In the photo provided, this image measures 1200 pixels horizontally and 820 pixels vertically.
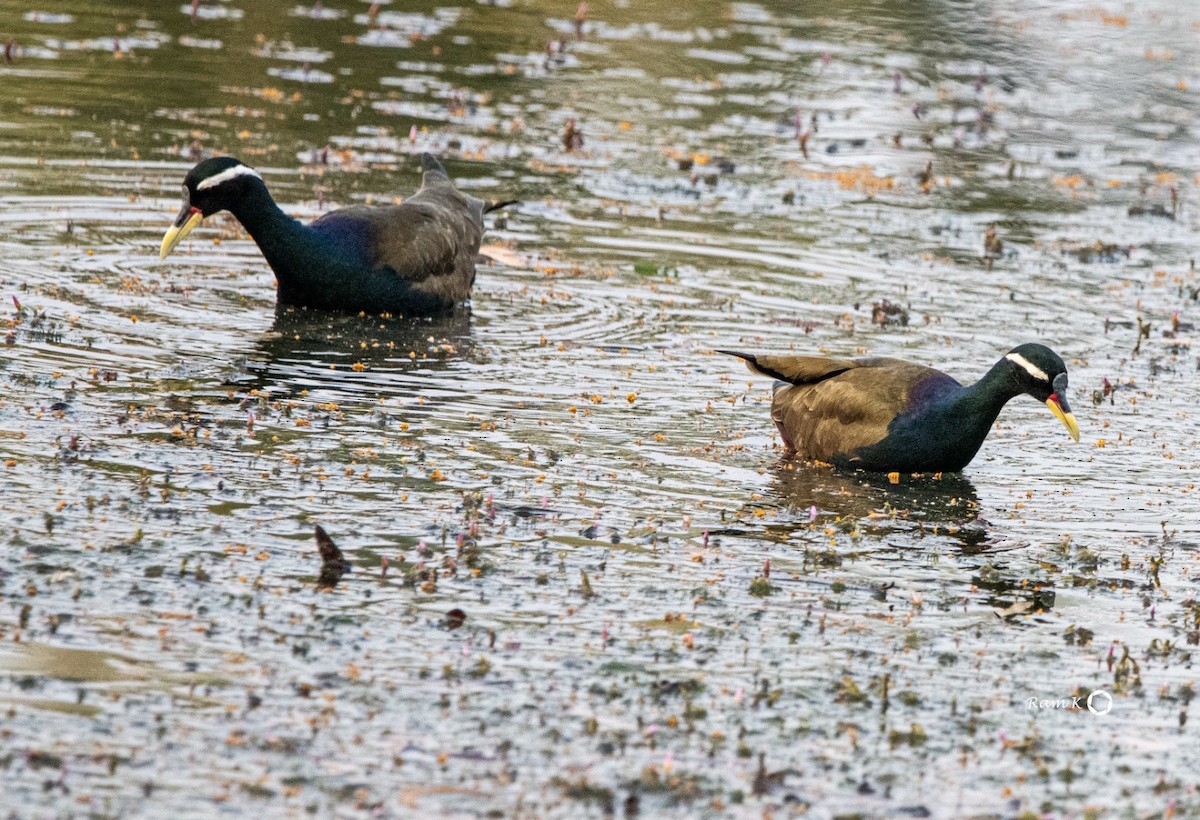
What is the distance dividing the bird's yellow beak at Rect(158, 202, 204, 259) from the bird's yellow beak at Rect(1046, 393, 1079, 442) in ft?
19.9

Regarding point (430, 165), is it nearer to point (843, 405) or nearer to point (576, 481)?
point (843, 405)

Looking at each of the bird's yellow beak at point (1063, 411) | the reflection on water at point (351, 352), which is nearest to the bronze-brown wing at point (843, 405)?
the bird's yellow beak at point (1063, 411)

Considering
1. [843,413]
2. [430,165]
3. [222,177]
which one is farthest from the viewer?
[430,165]

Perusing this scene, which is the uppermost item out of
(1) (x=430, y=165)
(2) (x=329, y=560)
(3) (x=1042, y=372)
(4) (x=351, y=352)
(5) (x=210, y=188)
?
(1) (x=430, y=165)

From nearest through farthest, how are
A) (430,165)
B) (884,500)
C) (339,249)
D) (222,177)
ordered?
(884,500) < (222,177) < (339,249) < (430,165)

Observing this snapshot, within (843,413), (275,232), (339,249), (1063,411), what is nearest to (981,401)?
(1063,411)

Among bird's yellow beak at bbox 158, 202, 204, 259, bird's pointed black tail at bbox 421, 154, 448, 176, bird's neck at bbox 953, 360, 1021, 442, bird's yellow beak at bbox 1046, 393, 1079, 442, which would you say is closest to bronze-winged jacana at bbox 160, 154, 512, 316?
bird's yellow beak at bbox 158, 202, 204, 259

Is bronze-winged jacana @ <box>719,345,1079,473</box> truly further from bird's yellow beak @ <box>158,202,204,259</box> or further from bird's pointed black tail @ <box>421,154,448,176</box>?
bird's pointed black tail @ <box>421,154,448,176</box>

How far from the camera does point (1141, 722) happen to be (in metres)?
6.98

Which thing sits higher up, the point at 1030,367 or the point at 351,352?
the point at 1030,367

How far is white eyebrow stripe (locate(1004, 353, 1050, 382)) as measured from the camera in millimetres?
10148

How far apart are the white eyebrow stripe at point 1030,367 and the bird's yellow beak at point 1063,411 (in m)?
0.13

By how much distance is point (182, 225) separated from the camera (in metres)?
12.9

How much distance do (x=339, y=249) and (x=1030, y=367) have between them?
511cm
